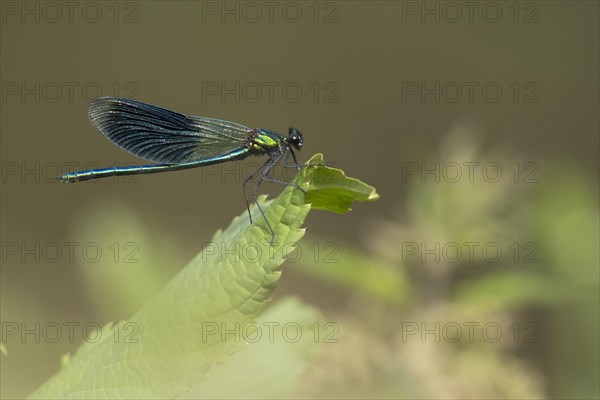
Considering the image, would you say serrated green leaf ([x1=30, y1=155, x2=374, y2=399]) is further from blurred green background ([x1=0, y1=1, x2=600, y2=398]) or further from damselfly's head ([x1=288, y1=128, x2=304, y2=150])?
blurred green background ([x1=0, y1=1, x2=600, y2=398])

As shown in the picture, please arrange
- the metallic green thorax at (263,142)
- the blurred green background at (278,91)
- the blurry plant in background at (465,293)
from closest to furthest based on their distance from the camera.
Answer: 1. the blurry plant in background at (465,293)
2. the metallic green thorax at (263,142)
3. the blurred green background at (278,91)

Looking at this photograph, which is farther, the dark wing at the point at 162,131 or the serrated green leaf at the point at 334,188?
the dark wing at the point at 162,131

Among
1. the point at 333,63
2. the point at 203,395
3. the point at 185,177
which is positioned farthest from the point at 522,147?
the point at 203,395

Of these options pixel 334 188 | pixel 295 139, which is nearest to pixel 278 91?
pixel 295 139

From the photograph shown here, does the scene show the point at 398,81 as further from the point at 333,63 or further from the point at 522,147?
the point at 522,147

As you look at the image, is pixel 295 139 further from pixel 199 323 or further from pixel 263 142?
pixel 199 323

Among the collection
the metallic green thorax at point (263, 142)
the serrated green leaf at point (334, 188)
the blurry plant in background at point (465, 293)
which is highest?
the metallic green thorax at point (263, 142)

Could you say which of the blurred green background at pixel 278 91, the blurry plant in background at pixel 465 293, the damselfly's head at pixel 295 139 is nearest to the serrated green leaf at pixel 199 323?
the blurry plant in background at pixel 465 293

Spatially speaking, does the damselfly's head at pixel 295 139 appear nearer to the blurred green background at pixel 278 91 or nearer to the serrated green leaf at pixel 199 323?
the serrated green leaf at pixel 199 323

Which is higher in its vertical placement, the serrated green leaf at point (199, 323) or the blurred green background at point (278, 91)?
the blurred green background at point (278, 91)

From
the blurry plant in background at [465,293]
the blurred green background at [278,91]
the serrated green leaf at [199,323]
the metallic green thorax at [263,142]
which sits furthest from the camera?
the blurred green background at [278,91]
